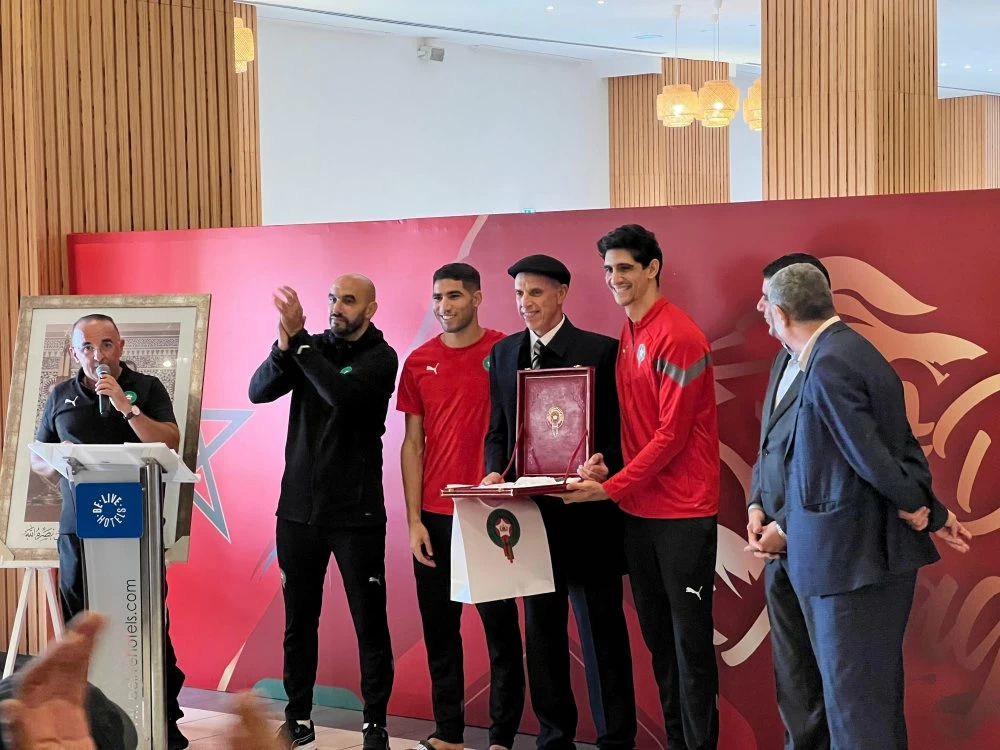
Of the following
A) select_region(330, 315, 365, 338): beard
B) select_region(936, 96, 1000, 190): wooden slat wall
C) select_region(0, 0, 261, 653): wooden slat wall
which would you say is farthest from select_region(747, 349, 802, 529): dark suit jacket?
select_region(936, 96, 1000, 190): wooden slat wall

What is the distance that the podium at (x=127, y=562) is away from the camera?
4426 millimetres

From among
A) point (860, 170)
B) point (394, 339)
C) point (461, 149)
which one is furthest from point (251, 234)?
point (461, 149)

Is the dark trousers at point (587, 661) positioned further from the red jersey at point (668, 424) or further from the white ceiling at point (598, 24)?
the white ceiling at point (598, 24)

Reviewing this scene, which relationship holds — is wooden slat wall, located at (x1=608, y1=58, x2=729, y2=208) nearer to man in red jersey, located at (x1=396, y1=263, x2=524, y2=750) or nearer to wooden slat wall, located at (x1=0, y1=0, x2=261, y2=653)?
wooden slat wall, located at (x1=0, y1=0, x2=261, y2=653)

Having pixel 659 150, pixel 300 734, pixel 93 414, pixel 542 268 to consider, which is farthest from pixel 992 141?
pixel 93 414

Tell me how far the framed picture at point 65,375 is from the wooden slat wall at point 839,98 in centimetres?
539

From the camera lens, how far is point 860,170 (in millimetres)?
9352

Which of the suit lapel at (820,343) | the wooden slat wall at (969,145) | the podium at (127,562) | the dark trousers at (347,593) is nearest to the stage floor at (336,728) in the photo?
the dark trousers at (347,593)

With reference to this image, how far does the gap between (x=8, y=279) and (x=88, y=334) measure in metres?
1.52

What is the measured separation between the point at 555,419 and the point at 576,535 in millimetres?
431

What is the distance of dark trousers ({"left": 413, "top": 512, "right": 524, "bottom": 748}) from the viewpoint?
16.0 ft

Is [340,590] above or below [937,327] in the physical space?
below

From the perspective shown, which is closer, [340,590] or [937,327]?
[937,327]

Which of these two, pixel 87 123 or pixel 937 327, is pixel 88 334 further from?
pixel 937 327
